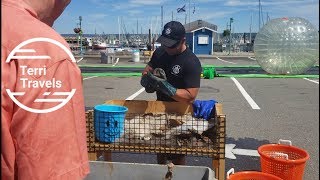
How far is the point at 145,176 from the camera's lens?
2686 millimetres

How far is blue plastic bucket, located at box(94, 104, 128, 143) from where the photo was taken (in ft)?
10.8

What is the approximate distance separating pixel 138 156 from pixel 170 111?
224cm

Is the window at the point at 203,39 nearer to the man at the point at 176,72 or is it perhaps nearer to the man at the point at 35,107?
the man at the point at 176,72

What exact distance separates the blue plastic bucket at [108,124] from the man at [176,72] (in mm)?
741

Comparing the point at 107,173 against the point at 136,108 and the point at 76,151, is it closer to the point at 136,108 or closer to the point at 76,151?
the point at 136,108

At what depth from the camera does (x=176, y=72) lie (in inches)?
164

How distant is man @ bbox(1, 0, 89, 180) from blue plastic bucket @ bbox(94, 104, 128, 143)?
2.36m

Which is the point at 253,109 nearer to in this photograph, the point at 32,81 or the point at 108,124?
the point at 108,124

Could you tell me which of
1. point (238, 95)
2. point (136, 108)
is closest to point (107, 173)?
point (136, 108)

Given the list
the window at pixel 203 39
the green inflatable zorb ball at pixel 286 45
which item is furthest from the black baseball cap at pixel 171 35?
the window at pixel 203 39

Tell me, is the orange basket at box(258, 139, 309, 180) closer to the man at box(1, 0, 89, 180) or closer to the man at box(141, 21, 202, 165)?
the man at box(141, 21, 202, 165)

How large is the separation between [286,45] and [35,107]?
709 cm

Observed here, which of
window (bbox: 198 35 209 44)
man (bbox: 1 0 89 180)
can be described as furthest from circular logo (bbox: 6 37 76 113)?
window (bbox: 198 35 209 44)

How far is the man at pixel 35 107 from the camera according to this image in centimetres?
82
